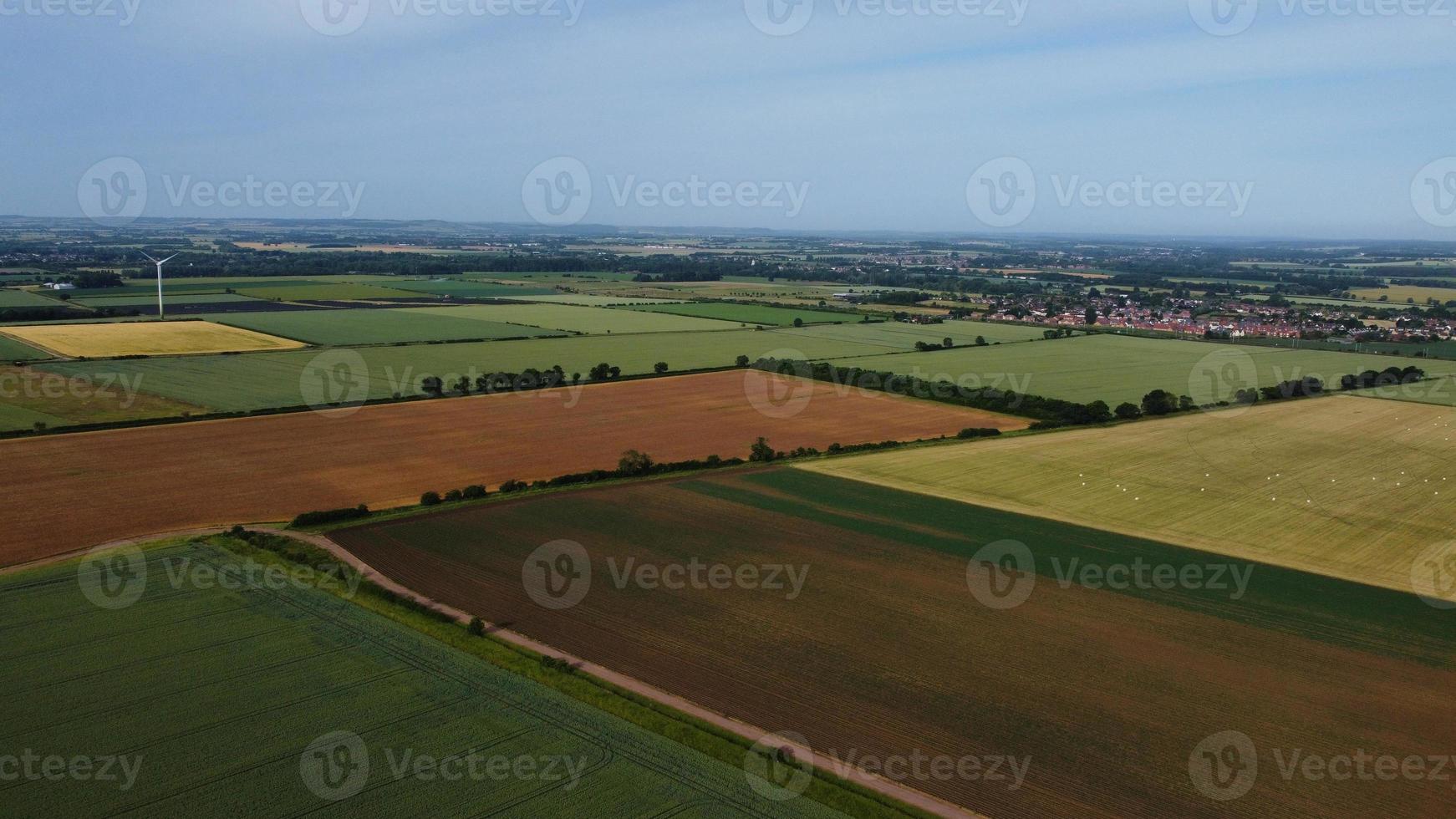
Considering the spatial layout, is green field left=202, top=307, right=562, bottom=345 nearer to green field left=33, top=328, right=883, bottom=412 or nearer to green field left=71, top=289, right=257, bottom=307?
green field left=33, top=328, right=883, bottom=412

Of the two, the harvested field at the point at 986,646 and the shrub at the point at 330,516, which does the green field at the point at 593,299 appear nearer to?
the shrub at the point at 330,516

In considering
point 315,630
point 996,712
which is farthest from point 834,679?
point 315,630

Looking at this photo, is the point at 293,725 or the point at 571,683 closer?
the point at 293,725

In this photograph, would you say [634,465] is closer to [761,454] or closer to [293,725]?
[761,454]

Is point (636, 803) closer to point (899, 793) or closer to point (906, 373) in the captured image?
point (899, 793)

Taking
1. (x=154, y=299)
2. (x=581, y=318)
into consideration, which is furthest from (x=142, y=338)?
(x=581, y=318)

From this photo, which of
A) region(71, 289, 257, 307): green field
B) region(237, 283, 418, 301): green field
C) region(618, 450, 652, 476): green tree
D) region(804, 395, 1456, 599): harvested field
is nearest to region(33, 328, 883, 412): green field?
region(618, 450, 652, 476): green tree
